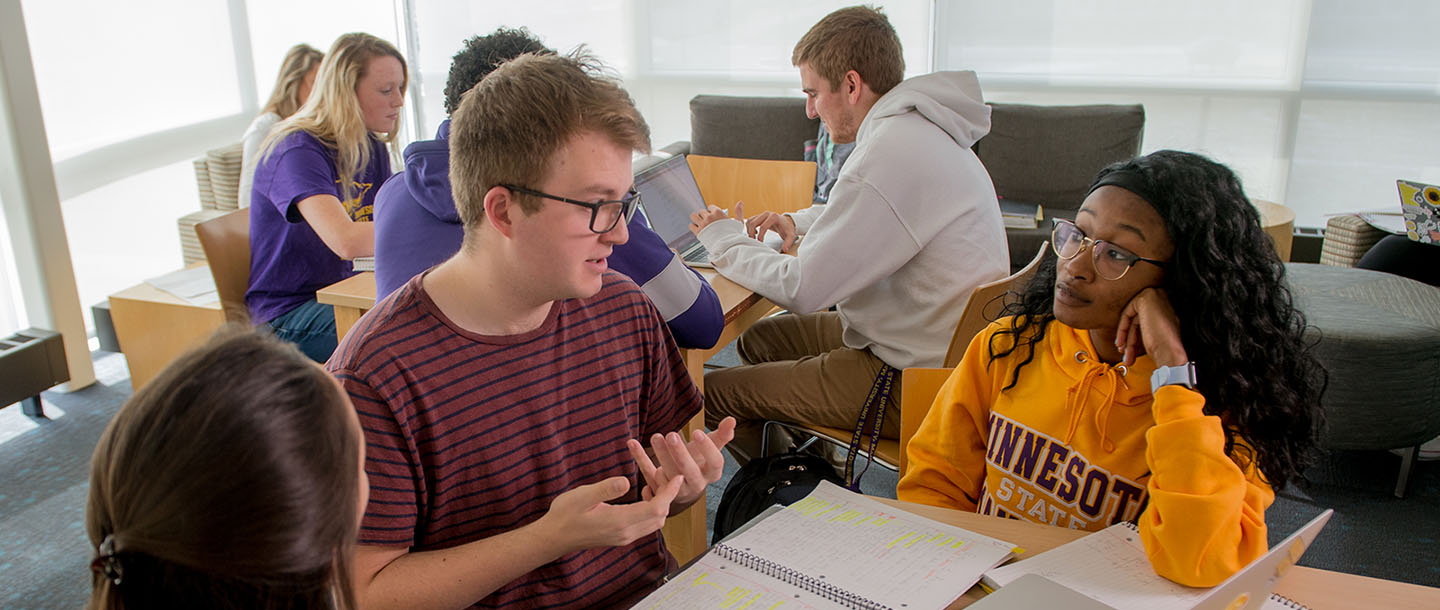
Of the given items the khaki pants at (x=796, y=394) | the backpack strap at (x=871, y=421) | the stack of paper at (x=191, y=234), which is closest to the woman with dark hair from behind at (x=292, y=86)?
the stack of paper at (x=191, y=234)

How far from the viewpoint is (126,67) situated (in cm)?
412

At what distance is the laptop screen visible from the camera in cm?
263

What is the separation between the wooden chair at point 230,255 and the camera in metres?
2.69

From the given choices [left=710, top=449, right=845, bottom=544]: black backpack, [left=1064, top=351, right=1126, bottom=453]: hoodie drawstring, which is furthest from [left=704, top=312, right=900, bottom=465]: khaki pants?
[left=1064, top=351, right=1126, bottom=453]: hoodie drawstring

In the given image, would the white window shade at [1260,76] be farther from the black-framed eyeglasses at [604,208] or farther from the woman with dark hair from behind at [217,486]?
the woman with dark hair from behind at [217,486]

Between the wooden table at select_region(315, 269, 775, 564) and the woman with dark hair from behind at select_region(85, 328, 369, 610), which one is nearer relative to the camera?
the woman with dark hair from behind at select_region(85, 328, 369, 610)

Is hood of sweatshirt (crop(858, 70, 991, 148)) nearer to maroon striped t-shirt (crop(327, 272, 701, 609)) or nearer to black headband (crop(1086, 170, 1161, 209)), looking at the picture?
black headband (crop(1086, 170, 1161, 209))

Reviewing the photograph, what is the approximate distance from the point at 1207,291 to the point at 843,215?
94cm

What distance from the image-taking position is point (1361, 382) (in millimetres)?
2674

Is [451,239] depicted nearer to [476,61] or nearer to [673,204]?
[476,61]

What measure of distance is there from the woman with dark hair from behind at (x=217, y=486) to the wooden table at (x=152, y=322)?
2526mm

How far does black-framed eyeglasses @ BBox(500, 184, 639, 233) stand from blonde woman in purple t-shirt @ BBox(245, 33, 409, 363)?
5.16ft

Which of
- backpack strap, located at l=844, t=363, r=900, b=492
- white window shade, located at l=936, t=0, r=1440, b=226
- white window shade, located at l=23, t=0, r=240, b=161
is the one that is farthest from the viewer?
white window shade, located at l=936, t=0, r=1440, b=226

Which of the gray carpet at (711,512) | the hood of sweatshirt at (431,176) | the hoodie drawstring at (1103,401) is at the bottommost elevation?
the gray carpet at (711,512)
